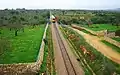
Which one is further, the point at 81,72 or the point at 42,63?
A: the point at 42,63

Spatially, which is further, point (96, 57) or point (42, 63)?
point (96, 57)

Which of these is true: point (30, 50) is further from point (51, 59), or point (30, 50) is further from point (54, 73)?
point (54, 73)

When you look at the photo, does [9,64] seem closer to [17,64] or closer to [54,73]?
[17,64]

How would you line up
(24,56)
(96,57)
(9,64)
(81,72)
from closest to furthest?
(81,72) → (9,64) → (96,57) → (24,56)

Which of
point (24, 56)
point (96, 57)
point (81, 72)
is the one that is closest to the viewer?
point (81, 72)

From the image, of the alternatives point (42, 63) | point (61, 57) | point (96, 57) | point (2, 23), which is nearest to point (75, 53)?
point (61, 57)

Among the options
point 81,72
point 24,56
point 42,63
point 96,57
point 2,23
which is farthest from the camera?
point 2,23

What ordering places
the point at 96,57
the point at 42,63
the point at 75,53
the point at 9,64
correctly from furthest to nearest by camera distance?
1. the point at 75,53
2. the point at 96,57
3. the point at 42,63
4. the point at 9,64

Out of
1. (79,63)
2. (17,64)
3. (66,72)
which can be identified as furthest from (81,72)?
(17,64)
